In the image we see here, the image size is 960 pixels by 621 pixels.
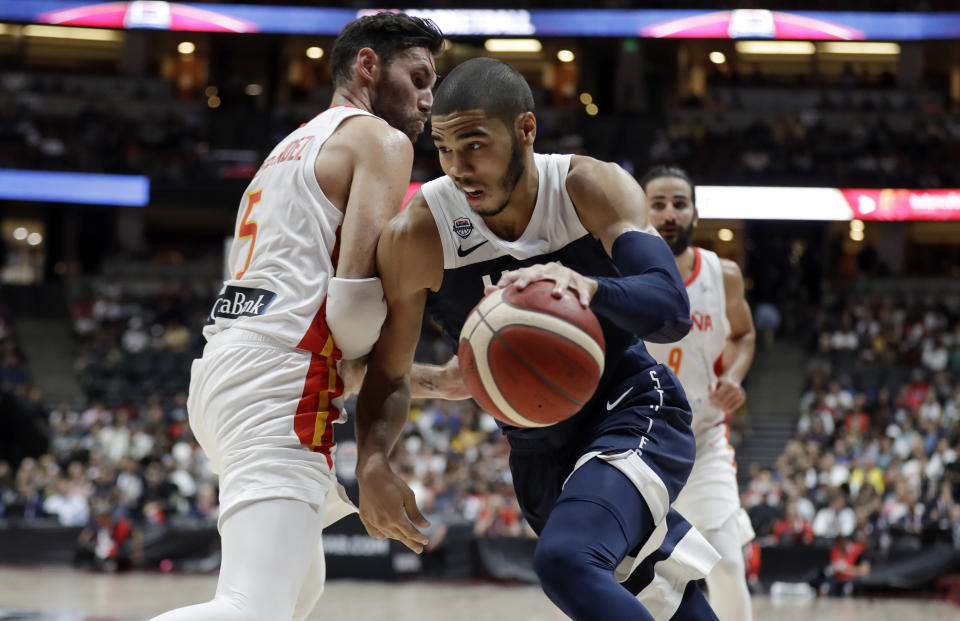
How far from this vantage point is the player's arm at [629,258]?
300 centimetres

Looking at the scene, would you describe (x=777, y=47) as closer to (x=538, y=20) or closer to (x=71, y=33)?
(x=538, y=20)

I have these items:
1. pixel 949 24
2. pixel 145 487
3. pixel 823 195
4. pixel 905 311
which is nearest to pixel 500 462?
pixel 145 487

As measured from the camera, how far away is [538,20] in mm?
28125

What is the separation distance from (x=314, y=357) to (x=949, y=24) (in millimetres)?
27540

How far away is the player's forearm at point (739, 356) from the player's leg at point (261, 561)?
310 centimetres

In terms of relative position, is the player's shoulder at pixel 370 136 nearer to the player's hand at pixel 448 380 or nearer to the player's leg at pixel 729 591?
the player's hand at pixel 448 380

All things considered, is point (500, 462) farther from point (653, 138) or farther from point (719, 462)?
point (653, 138)

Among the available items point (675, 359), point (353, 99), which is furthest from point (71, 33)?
point (353, 99)

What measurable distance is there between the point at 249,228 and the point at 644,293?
1.33 metres

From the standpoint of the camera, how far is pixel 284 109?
28516mm

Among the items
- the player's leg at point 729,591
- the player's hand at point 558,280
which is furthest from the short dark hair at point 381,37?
the player's leg at point 729,591

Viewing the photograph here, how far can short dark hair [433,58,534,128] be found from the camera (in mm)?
3246

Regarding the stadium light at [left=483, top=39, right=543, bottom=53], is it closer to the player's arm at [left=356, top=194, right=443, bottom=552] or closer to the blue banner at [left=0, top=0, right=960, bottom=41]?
the blue banner at [left=0, top=0, right=960, bottom=41]

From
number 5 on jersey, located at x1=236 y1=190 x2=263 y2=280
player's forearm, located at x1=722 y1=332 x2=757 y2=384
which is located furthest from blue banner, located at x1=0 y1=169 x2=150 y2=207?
number 5 on jersey, located at x1=236 y1=190 x2=263 y2=280
